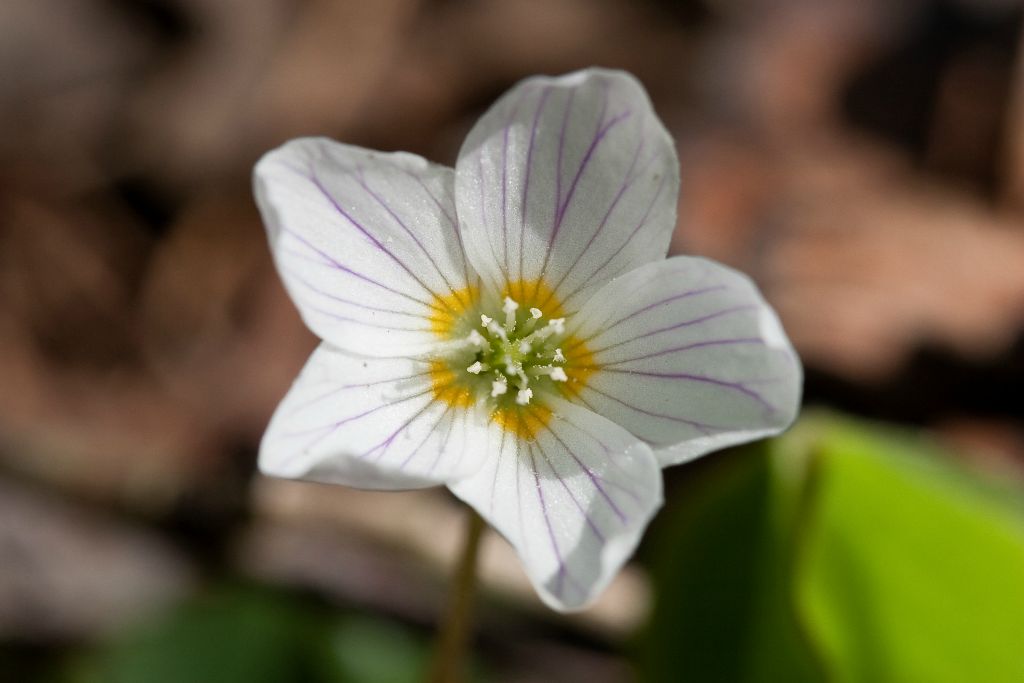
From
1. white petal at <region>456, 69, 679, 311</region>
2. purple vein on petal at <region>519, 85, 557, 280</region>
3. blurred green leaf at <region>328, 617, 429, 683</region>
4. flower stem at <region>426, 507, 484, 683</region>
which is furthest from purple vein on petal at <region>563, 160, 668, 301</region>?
blurred green leaf at <region>328, 617, 429, 683</region>

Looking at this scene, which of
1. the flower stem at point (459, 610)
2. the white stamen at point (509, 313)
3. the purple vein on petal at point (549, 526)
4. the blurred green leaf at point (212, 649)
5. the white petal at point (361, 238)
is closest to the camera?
the purple vein on petal at point (549, 526)

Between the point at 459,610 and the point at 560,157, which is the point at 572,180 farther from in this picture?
the point at 459,610

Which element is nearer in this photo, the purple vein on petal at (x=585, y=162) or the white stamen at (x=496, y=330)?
the purple vein on petal at (x=585, y=162)

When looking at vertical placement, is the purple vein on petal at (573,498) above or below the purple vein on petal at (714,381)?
below

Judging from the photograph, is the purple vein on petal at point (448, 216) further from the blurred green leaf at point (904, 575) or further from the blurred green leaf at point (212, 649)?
the blurred green leaf at point (212, 649)

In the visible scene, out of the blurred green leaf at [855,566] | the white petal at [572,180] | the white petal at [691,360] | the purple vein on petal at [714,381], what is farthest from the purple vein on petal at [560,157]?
the blurred green leaf at [855,566]

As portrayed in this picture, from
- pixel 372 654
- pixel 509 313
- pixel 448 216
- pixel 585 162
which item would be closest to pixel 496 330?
pixel 509 313
